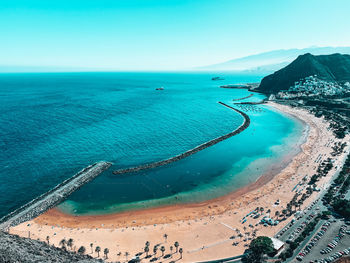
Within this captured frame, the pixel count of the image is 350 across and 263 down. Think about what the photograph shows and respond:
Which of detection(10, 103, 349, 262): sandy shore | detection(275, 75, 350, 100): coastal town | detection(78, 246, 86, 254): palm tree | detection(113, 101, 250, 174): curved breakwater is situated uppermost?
detection(275, 75, 350, 100): coastal town

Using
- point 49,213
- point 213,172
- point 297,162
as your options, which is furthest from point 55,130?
point 297,162

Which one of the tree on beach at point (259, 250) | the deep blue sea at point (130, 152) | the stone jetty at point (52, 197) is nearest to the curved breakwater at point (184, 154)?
the deep blue sea at point (130, 152)

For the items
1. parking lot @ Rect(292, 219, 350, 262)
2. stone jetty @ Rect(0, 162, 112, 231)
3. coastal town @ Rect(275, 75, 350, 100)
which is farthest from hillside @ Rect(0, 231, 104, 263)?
coastal town @ Rect(275, 75, 350, 100)

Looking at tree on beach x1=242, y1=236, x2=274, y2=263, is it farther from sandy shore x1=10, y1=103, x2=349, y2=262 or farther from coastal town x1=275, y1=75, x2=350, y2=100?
coastal town x1=275, y1=75, x2=350, y2=100

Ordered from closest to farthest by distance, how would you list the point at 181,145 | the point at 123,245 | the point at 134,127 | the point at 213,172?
the point at 123,245 → the point at 213,172 → the point at 181,145 → the point at 134,127

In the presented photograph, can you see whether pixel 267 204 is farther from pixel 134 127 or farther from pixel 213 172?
pixel 134 127

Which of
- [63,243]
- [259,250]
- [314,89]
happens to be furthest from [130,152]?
[314,89]

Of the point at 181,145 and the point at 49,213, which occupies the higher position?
the point at 181,145
